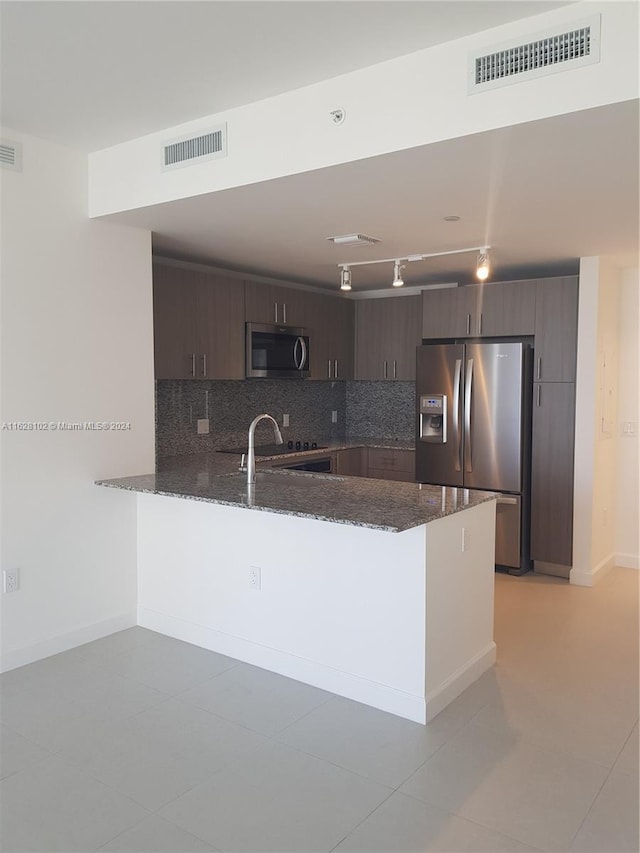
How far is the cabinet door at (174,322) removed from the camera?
443 centimetres

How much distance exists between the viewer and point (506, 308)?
5.14m

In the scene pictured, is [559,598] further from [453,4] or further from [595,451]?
[453,4]

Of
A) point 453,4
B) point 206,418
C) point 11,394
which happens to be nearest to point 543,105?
point 453,4

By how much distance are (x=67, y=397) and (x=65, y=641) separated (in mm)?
1299

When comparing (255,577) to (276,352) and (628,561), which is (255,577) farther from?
(628,561)

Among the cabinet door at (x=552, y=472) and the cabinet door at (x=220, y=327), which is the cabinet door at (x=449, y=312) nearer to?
the cabinet door at (x=552, y=472)

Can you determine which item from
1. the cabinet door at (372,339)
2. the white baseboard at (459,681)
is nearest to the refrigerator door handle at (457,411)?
the cabinet door at (372,339)

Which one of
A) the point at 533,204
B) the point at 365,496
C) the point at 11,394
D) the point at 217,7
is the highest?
the point at 217,7

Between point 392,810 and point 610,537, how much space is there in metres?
3.68

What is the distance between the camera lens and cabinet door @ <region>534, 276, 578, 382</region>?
4859 mm

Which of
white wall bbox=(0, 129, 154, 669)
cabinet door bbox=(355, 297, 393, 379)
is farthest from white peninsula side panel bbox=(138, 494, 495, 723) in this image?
cabinet door bbox=(355, 297, 393, 379)

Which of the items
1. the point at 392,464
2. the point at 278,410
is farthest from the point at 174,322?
the point at 392,464

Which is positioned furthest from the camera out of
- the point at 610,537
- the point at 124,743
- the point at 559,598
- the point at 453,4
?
the point at 610,537

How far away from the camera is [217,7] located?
6.92 feet
